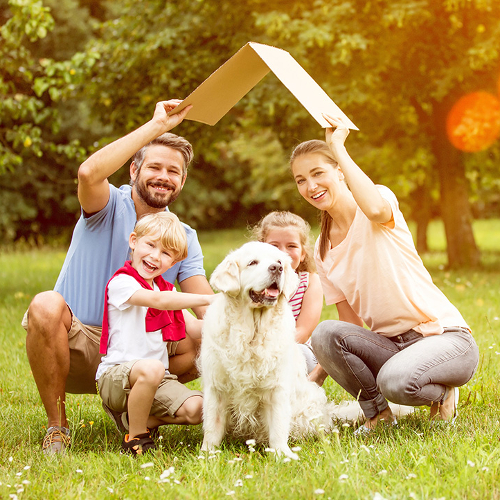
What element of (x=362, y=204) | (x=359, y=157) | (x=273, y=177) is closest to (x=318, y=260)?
(x=362, y=204)

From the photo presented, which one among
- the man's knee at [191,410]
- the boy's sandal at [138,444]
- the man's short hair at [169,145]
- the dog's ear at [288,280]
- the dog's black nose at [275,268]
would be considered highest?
the man's short hair at [169,145]

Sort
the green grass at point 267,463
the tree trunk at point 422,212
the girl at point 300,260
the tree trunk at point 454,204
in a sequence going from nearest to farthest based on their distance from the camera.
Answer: the green grass at point 267,463 < the girl at point 300,260 < the tree trunk at point 454,204 < the tree trunk at point 422,212

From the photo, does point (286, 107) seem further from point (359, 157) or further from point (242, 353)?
point (242, 353)

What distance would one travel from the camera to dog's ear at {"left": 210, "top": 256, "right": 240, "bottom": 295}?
3.06 metres

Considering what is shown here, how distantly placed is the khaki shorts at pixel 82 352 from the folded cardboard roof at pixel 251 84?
1418 millimetres

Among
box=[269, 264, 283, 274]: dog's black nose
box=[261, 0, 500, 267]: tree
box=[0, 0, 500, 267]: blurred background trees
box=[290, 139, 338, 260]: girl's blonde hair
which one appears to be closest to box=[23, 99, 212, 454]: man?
box=[290, 139, 338, 260]: girl's blonde hair

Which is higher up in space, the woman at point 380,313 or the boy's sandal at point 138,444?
the woman at point 380,313

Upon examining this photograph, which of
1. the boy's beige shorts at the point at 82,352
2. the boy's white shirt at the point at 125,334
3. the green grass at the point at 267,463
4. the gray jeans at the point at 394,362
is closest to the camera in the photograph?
the green grass at the point at 267,463

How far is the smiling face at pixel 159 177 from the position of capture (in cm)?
388

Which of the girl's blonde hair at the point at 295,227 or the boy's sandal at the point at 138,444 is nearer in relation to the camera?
the boy's sandal at the point at 138,444

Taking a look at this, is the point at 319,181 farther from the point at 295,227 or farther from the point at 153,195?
the point at 153,195

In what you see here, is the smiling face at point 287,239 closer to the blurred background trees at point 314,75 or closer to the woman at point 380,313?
the woman at point 380,313

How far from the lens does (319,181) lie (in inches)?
139

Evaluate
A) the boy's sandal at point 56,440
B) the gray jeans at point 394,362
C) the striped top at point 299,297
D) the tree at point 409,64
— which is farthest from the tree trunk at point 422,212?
the boy's sandal at point 56,440
